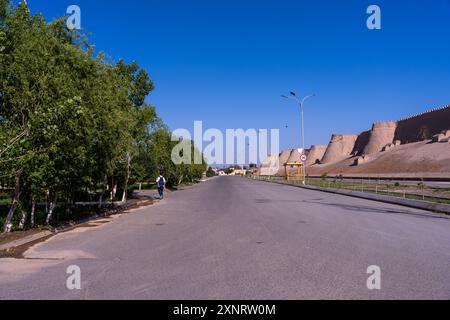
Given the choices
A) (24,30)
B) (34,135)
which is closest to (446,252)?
(34,135)

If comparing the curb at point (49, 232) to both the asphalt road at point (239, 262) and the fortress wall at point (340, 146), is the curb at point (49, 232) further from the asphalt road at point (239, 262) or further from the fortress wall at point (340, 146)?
the fortress wall at point (340, 146)

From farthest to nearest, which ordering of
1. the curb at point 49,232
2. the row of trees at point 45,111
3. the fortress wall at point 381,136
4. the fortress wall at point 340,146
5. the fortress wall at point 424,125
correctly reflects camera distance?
the fortress wall at point 340,146, the fortress wall at point 381,136, the fortress wall at point 424,125, the row of trees at point 45,111, the curb at point 49,232

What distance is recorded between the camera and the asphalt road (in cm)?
577

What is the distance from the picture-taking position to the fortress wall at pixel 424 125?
120 metres

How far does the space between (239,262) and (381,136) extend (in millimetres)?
149441

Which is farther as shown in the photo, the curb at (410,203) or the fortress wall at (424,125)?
the fortress wall at (424,125)

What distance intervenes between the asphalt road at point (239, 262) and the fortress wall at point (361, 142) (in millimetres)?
150311

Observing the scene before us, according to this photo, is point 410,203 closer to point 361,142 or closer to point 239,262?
point 239,262

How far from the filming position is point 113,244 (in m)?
9.95

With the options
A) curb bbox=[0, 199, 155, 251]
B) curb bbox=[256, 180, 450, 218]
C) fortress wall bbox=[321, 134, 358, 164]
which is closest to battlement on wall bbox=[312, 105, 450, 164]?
fortress wall bbox=[321, 134, 358, 164]

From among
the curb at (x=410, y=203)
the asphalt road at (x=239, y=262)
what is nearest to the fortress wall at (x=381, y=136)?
the curb at (x=410, y=203)

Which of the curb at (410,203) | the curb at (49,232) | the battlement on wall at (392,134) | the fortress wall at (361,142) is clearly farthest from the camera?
the fortress wall at (361,142)

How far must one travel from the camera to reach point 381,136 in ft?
481

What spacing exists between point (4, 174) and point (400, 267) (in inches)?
378
